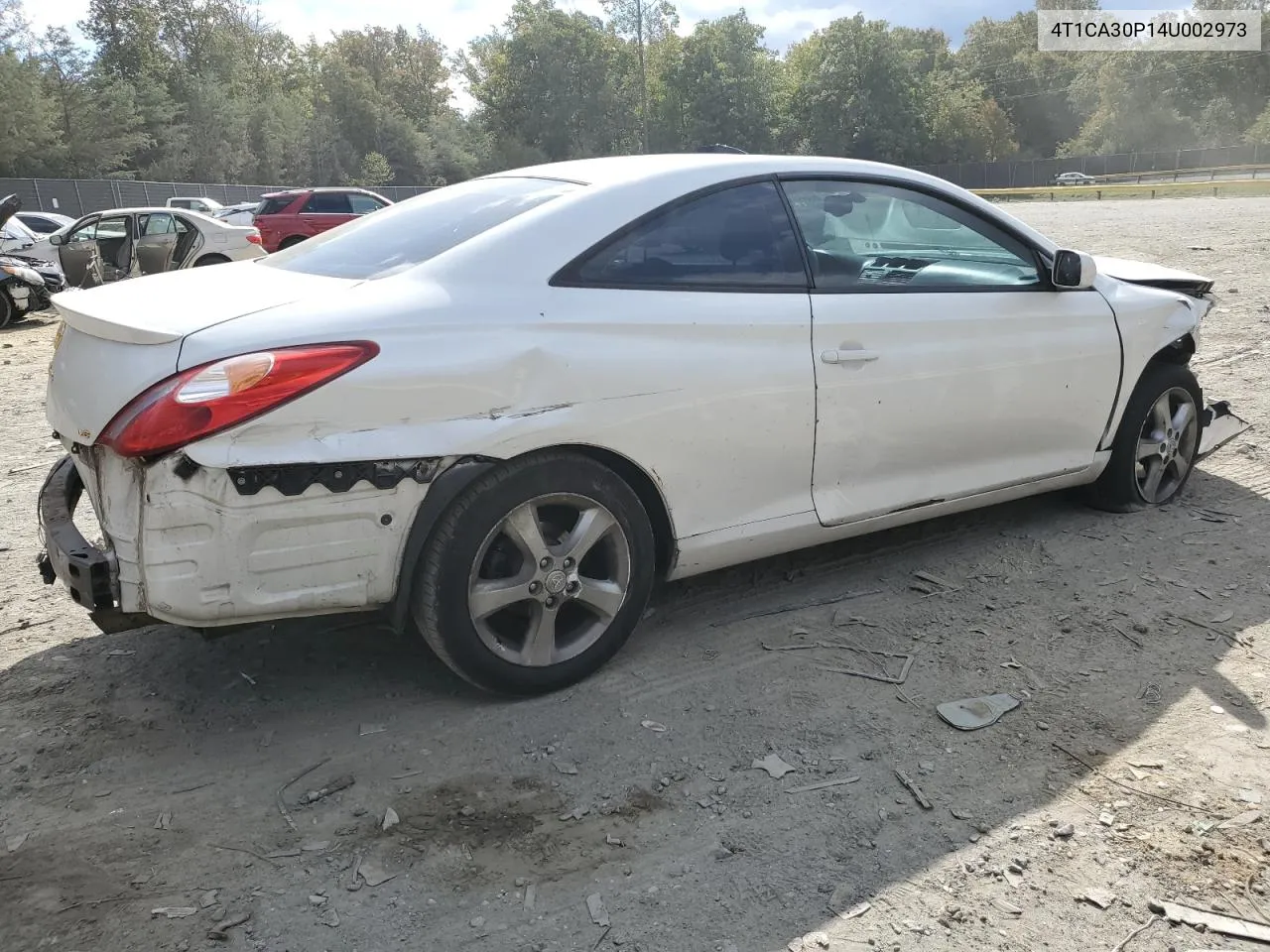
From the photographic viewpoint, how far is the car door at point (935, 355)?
143 inches

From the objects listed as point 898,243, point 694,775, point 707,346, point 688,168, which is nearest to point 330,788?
point 694,775

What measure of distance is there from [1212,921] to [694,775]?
48.7 inches

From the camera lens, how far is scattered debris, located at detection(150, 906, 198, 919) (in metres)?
2.32

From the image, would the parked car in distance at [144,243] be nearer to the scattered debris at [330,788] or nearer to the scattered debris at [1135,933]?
the scattered debris at [330,788]

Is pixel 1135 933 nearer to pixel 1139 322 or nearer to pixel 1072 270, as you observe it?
pixel 1072 270

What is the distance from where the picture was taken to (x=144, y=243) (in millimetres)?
15242

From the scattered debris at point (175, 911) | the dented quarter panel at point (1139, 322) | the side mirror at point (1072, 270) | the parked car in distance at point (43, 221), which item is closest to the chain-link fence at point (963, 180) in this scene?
the parked car in distance at point (43, 221)

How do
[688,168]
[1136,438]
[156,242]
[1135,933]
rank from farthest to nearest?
1. [156,242]
2. [1136,438]
3. [688,168]
4. [1135,933]

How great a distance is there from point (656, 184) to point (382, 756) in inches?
76.9

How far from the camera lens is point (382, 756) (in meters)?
2.94

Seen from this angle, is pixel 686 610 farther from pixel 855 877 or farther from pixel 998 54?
pixel 998 54

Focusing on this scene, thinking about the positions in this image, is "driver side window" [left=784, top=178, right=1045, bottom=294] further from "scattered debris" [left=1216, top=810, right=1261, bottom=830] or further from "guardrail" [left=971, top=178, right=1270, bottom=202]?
"guardrail" [left=971, top=178, right=1270, bottom=202]

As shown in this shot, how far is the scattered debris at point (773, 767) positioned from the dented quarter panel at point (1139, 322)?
2.50 meters

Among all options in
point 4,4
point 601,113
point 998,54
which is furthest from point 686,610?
point 998,54
